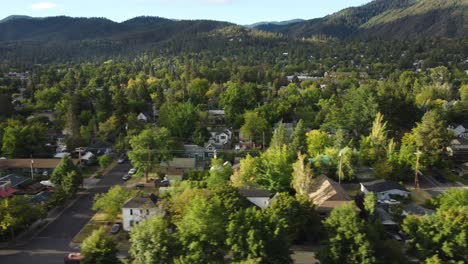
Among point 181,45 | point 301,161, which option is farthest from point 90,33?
point 301,161

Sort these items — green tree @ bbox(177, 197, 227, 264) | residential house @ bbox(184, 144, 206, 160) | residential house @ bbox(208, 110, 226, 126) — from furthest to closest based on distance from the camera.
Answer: residential house @ bbox(208, 110, 226, 126)
residential house @ bbox(184, 144, 206, 160)
green tree @ bbox(177, 197, 227, 264)

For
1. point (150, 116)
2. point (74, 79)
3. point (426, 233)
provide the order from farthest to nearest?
point (74, 79) → point (150, 116) → point (426, 233)

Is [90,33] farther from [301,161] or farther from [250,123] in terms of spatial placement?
[301,161]

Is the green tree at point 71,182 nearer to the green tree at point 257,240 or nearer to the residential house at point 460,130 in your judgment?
the green tree at point 257,240

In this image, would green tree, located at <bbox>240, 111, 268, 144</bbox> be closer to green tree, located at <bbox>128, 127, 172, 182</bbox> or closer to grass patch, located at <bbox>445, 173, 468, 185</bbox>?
green tree, located at <bbox>128, 127, 172, 182</bbox>

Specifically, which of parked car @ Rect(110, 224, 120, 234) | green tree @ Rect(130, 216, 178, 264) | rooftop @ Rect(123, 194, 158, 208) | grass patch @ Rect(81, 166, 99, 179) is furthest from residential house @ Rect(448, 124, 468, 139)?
green tree @ Rect(130, 216, 178, 264)

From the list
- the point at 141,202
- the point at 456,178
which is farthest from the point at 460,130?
the point at 141,202

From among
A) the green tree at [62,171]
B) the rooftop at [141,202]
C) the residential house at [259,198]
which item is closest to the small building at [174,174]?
the green tree at [62,171]
